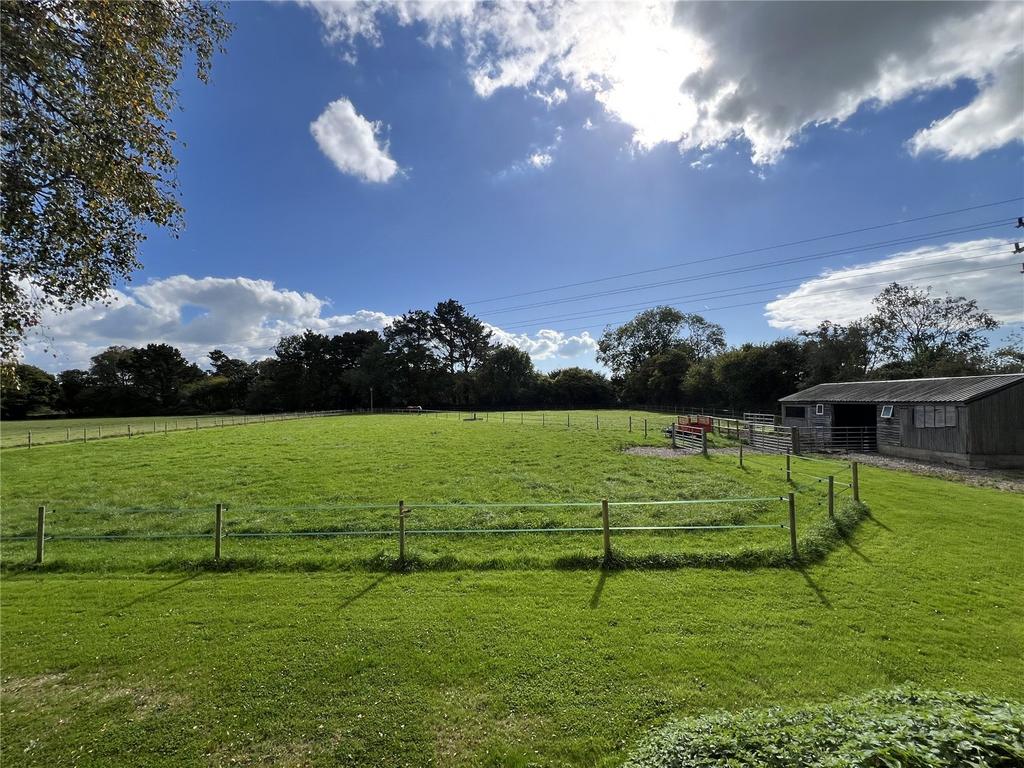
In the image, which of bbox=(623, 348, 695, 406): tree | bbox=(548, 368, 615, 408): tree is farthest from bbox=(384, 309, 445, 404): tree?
bbox=(623, 348, 695, 406): tree

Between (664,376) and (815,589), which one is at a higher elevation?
(664,376)

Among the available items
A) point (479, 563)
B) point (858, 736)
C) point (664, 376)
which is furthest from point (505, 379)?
point (858, 736)

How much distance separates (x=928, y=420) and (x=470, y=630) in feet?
96.4

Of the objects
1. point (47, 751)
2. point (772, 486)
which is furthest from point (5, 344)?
point (772, 486)

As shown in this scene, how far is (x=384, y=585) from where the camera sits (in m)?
8.03

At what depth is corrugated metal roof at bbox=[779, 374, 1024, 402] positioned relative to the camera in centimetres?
2220

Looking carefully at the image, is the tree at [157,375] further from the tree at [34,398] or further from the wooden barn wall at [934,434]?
the wooden barn wall at [934,434]

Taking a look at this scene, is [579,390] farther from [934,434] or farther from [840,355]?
[934,434]

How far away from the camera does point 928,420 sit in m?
24.0

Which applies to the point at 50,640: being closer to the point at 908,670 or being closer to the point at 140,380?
the point at 908,670

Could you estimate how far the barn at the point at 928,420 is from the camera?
2158 centimetres

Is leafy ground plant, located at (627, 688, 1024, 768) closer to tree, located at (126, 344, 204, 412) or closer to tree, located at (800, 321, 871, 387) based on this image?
tree, located at (800, 321, 871, 387)

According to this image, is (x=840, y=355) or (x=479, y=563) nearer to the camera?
(x=479, y=563)

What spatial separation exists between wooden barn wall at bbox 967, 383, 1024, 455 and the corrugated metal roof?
0.51 m
